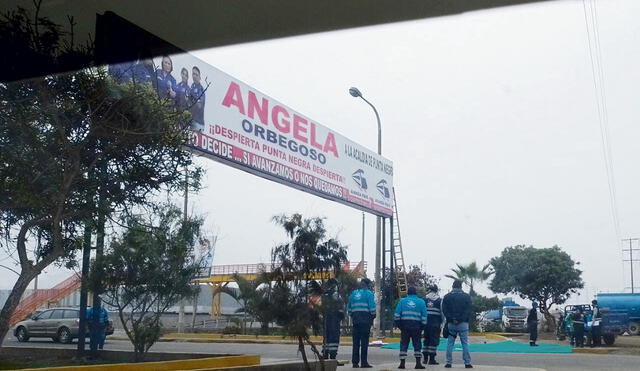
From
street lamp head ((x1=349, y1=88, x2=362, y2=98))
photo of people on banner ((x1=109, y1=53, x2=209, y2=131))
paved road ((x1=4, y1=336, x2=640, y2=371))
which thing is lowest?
paved road ((x1=4, y1=336, x2=640, y2=371))

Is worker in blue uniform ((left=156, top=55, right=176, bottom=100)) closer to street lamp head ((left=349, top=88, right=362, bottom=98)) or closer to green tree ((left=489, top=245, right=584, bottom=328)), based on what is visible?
street lamp head ((left=349, top=88, right=362, bottom=98))

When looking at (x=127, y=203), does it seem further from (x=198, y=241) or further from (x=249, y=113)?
(x=249, y=113)

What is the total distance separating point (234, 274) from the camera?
17.1 meters

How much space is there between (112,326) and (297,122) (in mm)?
7232

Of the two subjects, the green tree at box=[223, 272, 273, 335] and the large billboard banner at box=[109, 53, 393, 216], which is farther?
the large billboard banner at box=[109, 53, 393, 216]

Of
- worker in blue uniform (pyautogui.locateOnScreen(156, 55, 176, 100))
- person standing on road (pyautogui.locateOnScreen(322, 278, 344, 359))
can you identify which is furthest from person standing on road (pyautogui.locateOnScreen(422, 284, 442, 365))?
worker in blue uniform (pyautogui.locateOnScreen(156, 55, 176, 100))

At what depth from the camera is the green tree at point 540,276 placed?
3478 centimetres

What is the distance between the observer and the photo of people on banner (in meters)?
9.82

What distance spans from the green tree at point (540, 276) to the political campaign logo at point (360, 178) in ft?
33.4

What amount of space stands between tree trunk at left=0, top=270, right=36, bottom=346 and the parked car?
1571cm

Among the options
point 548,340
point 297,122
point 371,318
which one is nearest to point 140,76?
point 371,318

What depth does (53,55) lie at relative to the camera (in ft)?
29.6

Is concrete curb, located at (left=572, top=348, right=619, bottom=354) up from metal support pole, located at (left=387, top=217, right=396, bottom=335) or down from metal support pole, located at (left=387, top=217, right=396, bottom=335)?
down

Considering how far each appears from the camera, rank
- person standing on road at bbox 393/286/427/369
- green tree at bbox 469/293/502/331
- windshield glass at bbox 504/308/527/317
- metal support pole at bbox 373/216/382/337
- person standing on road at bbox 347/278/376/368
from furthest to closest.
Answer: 1. windshield glass at bbox 504/308/527/317
2. green tree at bbox 469/293/502/331
3. metal support pole at bbox 373/216/382/337
4. person standing on road at bbox 393/286/427/369
5. person standing on road at bbox 347/278/376/368
